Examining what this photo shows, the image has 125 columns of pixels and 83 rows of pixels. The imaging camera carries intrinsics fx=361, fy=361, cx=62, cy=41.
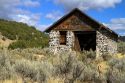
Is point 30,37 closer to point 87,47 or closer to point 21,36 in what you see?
point 21,36

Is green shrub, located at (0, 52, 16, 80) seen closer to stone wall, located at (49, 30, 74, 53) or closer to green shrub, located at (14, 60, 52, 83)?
green shrub, located at (14, 60, 52, 83)

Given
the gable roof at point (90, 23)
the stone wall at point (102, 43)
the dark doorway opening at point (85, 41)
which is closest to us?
the gable roof at point (90, 23)

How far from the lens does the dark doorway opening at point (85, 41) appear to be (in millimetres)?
31516

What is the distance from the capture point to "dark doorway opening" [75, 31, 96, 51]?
31.5 metres

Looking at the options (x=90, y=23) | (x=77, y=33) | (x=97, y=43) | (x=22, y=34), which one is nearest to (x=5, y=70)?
(x=97, y=43)

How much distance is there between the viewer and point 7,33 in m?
59.8

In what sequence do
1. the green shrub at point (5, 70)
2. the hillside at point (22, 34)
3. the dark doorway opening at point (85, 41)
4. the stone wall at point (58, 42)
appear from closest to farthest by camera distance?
the green shrub at point (5, 70) → the stone wall at point (58, 42) → the dark doorway opening at point (85, 41) → the hillside at point (22, 34)

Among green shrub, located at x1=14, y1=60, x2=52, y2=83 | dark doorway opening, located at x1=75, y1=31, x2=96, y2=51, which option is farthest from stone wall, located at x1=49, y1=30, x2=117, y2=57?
green shrub, located at x1=14, y1=60, x2=52, y2=83

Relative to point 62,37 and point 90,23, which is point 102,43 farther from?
point 62,37

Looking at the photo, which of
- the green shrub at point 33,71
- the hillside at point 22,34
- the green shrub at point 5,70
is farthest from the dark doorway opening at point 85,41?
the hillside at point 22,34

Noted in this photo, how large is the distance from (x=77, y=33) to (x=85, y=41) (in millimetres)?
2014

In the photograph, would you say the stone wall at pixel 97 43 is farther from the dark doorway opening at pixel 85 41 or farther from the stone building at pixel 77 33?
the dark doorway opening at pixel 85 41

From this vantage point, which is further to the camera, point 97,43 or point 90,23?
point 90,23

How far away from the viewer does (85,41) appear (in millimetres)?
32625
